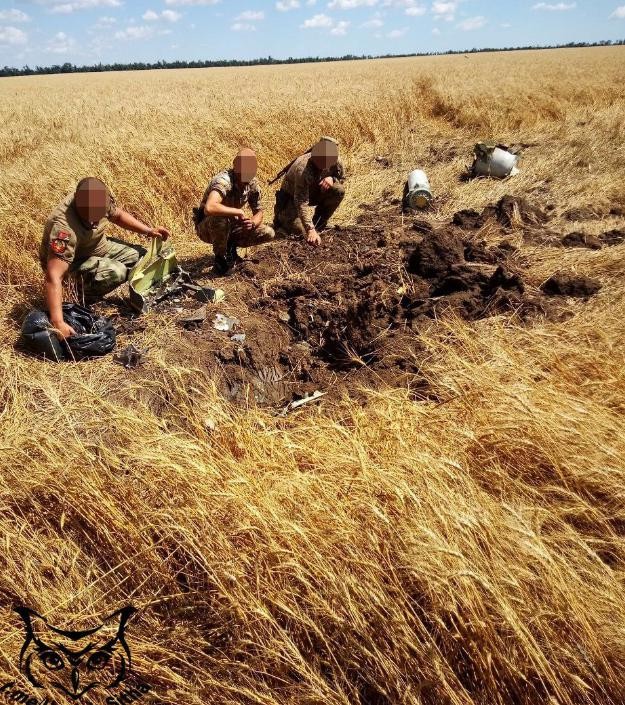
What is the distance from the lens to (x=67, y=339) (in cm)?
339

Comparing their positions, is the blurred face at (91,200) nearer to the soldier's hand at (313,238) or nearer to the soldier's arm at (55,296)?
the soldier's arm at (55,296)

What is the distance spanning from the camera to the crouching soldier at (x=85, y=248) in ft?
11.2

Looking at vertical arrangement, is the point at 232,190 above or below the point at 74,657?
above

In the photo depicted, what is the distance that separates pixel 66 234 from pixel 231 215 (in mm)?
1576

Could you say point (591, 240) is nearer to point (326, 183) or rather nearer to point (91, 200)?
point (326, 183)

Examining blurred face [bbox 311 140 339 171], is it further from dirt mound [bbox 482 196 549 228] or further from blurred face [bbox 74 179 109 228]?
blurred face [bbox 74 179 109 228]

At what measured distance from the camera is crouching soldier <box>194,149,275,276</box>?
4656mm

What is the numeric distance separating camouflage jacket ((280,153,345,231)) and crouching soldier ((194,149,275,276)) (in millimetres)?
449

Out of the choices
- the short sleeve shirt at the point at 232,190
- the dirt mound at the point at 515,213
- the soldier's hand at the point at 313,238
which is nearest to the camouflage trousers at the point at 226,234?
the short sleeve shirt at the point at 232,190

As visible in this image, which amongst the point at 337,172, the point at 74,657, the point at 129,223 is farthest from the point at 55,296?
the point at 337,172

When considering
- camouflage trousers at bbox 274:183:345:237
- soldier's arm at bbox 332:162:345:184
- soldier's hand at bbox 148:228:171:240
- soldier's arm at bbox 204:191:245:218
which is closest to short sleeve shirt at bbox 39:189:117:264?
soldier's hand at bbox 148:228:171:240

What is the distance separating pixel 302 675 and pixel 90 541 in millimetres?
955

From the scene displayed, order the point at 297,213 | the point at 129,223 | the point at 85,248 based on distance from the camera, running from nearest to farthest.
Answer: the point at 85,248 → the point at 129,223 → the point at 297,213

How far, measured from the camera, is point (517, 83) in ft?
47.7
